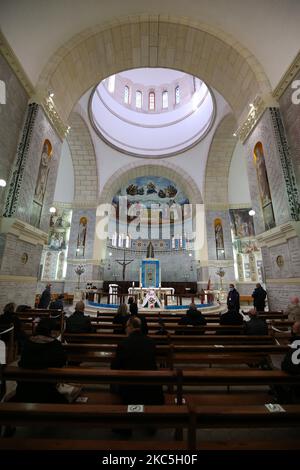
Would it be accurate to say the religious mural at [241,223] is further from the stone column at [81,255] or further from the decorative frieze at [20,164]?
the decorative frieze at [20,164]

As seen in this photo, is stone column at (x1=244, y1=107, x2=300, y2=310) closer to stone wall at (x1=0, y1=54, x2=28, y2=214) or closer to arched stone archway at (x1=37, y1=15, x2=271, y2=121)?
arched stone archway at (x1=37, y1=15, x2=271, y2=121)

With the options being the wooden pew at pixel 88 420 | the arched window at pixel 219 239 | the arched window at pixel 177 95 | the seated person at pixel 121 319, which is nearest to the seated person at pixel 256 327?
the seated person at pixel 121 319

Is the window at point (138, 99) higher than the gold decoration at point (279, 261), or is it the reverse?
the window at point (138, 99)

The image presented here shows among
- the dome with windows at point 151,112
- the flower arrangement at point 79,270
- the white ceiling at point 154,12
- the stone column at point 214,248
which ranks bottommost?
the flower arrangement at point 79,270

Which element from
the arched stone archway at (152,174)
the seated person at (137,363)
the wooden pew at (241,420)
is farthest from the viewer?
the arched stone archway at (152,174)

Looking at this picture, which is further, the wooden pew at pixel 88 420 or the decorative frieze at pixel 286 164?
the decorative frieze at pixel 286 164

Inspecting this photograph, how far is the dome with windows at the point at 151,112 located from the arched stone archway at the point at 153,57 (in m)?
6.29

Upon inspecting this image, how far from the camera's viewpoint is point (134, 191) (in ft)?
65.0

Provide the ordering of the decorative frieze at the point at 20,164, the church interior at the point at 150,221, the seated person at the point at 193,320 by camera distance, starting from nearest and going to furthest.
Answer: the church interior at the point at 150,221, the seated person at the point at 193,320, the decorative frieze at the point at 20,164

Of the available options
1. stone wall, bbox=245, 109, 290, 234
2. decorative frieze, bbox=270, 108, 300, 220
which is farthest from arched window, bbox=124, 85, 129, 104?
decorative frieze, bbox=270, 108, 300, 220

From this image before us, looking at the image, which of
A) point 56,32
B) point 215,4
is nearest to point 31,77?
point 56,32

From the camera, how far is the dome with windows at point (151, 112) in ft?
52.7

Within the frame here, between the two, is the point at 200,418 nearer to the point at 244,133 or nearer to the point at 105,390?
the point at 105,390

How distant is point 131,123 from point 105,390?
63.3 ft
